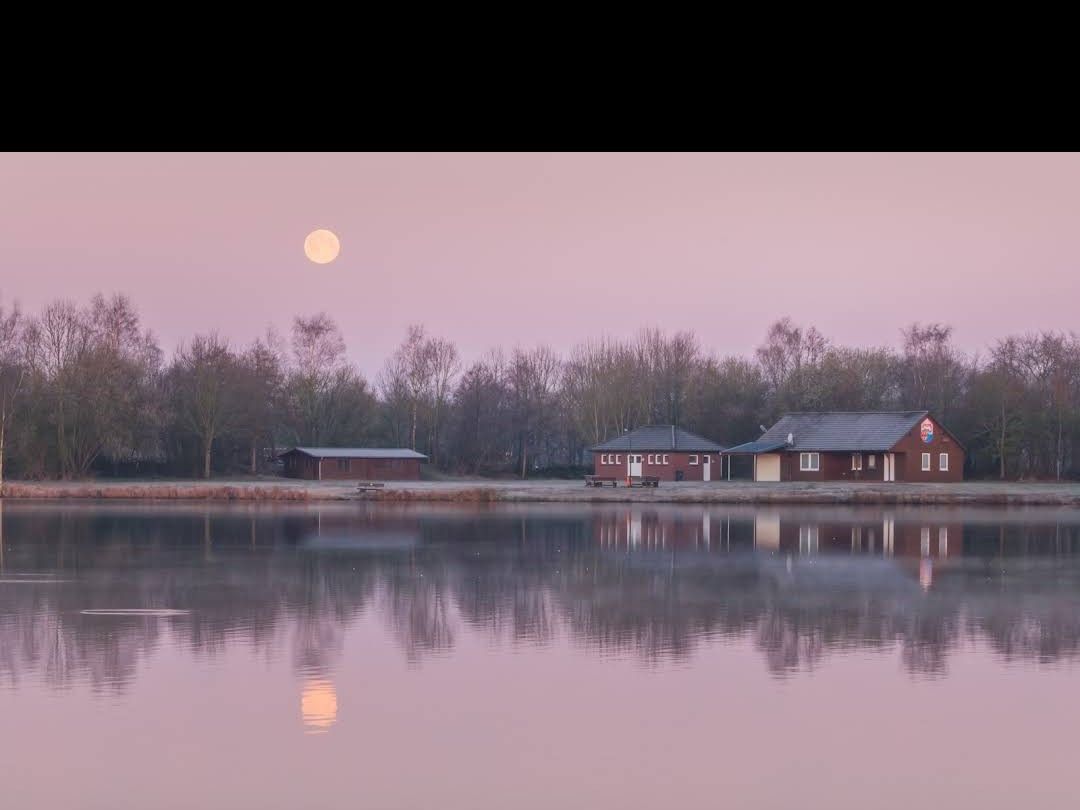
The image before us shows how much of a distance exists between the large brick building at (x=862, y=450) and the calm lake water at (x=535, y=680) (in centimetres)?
3548

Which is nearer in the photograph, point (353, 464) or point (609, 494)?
point (609, 494)

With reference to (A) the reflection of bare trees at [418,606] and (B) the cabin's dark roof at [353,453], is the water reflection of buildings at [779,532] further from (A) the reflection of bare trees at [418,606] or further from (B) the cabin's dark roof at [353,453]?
(B) the cabin's dark roof at [353,453]

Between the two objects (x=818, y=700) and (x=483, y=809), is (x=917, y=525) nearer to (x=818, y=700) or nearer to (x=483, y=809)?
(x=818, y=700)

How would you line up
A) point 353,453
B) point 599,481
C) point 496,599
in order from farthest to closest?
point 353,453, point 599,481, point 496,599

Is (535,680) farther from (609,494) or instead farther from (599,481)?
(599,481)

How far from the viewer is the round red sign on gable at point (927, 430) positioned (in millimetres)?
65819

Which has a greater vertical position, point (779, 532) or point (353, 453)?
point (353, 453)

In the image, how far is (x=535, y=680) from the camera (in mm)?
16062

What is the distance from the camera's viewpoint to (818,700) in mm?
15070

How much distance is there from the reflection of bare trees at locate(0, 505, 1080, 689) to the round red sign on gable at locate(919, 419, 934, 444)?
30.7m

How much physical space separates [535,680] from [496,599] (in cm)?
694

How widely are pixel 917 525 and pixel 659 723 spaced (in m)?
29.8

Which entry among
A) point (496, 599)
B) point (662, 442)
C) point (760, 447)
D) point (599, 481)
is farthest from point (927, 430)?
point (496, 599)
